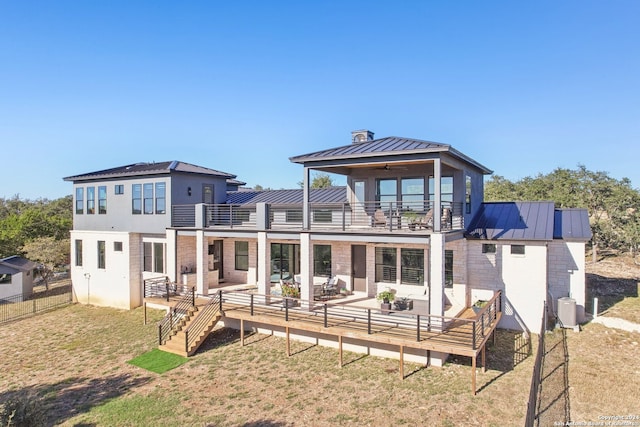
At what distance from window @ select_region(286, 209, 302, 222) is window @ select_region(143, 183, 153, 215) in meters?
7.29

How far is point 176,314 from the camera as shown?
15.3 m

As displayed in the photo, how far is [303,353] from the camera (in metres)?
12.6

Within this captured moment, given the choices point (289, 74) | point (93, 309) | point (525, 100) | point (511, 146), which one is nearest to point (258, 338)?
point (93, 309)

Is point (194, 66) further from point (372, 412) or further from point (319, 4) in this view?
point (372, 412)

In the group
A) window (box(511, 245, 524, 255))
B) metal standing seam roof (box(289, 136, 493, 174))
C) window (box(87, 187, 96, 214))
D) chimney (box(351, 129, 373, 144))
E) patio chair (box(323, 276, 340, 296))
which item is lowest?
patio chair (box(323, 276, 340, 296))

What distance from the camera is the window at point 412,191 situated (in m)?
14.8

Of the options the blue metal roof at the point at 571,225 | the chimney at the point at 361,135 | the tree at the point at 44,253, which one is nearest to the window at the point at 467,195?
the blue metal roof at the point at 571,225

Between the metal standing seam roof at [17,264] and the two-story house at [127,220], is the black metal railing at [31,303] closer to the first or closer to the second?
the two-story house at [127,220]

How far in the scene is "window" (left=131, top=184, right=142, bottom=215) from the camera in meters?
18.9

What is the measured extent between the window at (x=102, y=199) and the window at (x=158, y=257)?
4.16m

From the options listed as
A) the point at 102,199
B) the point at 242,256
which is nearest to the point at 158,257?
the point at 242,256

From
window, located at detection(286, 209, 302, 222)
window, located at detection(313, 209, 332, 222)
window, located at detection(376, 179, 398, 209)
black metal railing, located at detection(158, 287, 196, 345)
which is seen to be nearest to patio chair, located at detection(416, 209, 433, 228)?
window, located at detection(376, 179, 398, 209)

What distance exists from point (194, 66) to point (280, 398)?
1966cm

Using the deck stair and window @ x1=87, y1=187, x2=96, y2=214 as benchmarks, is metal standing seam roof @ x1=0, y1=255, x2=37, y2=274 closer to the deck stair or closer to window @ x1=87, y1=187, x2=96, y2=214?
window @ x1=87, y1=187, x2=96, y2=214
